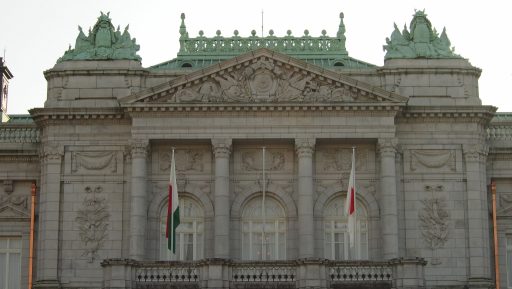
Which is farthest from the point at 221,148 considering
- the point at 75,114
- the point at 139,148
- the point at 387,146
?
the point at 387,146

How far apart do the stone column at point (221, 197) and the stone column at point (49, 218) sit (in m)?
7.02

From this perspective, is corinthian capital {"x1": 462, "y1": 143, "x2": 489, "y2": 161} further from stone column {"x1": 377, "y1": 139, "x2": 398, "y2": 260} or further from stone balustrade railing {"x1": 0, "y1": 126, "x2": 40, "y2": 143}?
stone balustrade railing {"x1": 0, "y1": 126, "x2": 40, "y2": 143}

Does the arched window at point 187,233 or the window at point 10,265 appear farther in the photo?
the window at point 10,265

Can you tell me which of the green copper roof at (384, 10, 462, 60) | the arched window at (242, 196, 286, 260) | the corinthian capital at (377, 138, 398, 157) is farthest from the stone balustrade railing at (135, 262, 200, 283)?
the green copper roof at (384, 10, 462, 60)

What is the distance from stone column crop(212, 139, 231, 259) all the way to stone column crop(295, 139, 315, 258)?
316 centimetres

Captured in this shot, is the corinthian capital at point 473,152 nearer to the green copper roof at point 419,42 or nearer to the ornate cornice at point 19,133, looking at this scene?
the green copper roof at point 419,42

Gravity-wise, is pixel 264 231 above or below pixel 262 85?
below

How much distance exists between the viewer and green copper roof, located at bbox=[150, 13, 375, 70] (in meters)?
60.8

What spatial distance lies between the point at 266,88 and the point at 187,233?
7.38 m

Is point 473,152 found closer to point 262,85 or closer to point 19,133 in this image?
point 262,85

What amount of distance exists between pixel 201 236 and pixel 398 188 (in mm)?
9037

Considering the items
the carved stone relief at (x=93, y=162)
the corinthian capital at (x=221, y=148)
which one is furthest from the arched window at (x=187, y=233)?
the carved stone relief at (x=93, y=162)

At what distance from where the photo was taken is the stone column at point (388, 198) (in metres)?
55.5

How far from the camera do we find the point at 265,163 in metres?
57.6
